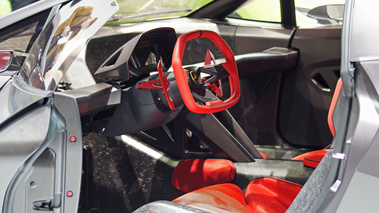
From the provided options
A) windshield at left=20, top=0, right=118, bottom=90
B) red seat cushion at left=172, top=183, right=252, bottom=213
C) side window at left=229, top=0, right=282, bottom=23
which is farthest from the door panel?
windshield at left=20, top=0, right=118, bottom=90

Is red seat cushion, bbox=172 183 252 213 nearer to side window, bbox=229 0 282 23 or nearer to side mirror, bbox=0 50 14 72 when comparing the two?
side mirror, bbox=0 50 14 72

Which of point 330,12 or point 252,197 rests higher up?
point 330,12

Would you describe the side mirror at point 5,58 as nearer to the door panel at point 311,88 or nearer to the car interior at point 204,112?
the car interior at point 204,112

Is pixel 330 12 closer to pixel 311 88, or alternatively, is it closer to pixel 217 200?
pixel 311 88

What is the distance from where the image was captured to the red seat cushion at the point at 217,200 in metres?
1.47

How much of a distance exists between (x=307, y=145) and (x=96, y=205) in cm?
152

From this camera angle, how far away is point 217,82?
1.91m

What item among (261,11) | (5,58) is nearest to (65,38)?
(5,58)

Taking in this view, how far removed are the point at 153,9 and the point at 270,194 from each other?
184cm

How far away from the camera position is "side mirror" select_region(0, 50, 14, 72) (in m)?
1.60

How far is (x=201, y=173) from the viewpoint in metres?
2.12

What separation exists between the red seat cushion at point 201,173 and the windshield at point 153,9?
1334 millimetres

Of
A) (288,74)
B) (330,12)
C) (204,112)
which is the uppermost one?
(330,12)

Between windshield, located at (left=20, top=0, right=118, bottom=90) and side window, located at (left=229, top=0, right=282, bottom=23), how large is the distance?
193 cm
